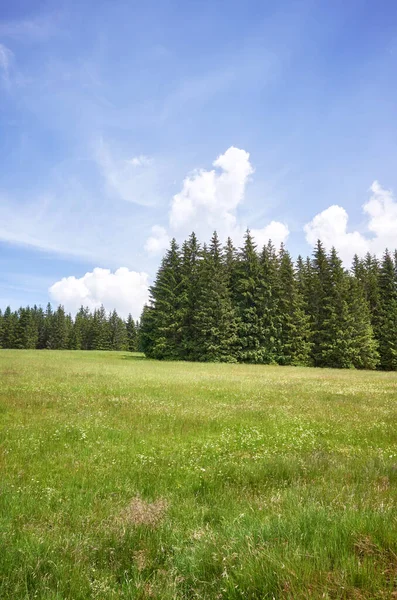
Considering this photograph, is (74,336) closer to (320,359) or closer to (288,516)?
(320,359)

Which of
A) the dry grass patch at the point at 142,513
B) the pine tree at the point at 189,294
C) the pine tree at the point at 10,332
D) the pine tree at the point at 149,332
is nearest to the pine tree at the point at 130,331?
the pine tree at the point at 10,332

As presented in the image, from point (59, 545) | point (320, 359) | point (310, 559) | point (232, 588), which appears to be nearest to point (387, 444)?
point (310, 559)

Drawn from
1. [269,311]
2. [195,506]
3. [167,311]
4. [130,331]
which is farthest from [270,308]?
[130,331]

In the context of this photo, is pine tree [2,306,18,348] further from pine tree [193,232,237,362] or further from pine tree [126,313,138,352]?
pine tree [193,232,237,362]

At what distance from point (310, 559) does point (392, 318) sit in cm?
6355

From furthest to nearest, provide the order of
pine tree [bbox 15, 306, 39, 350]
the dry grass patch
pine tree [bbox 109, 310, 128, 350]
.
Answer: pine tree [bbox 109, 310, 128, 350] → pine tree [bbox 15, 306, 39, 350] → the dry grass patch

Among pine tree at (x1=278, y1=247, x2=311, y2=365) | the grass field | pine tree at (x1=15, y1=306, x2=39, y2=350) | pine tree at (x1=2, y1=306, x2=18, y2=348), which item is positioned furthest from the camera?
pine tree at (x1=2, y1=306, x2=18, y2=348)

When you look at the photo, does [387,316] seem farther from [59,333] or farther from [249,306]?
[59,333]

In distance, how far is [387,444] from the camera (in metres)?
9.19

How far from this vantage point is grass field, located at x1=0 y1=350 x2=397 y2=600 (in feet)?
10.3

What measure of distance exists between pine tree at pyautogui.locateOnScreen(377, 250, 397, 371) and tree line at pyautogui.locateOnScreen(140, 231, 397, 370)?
0.50 ft

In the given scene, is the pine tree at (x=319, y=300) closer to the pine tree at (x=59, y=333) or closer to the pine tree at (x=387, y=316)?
the pine tree at (x=387, y=316)

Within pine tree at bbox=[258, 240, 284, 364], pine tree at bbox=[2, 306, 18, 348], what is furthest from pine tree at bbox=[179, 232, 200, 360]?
pine tree at bbox=[2, 306, 18, 348]

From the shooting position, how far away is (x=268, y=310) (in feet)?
186
